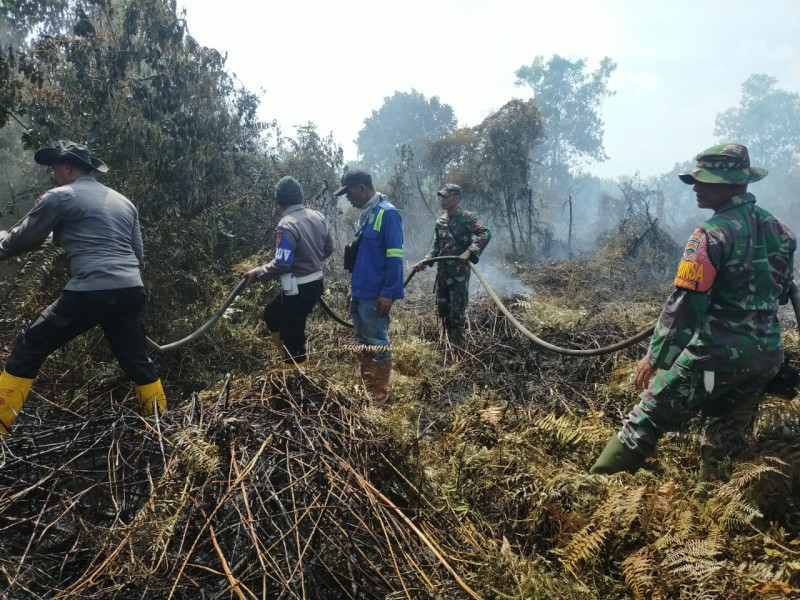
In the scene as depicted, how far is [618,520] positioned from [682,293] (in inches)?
43.0

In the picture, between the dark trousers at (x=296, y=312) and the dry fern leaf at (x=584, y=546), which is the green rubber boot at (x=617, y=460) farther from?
the dark trousers at (x=296, y=312)

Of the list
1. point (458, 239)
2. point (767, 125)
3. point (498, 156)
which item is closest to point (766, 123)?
point (767, 125)

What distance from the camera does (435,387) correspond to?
13.4ft

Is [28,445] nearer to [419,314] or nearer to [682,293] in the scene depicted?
[682,293]

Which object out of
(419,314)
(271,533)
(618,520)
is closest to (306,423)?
(271,533)

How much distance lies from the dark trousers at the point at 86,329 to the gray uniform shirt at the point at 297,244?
1047 mm

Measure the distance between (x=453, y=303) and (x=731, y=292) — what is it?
11.0 feet

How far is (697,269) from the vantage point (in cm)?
222

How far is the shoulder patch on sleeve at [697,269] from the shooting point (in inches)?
87.2

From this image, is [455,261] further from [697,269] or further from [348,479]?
[348,479]

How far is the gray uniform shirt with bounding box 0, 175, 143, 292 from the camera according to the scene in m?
2.77

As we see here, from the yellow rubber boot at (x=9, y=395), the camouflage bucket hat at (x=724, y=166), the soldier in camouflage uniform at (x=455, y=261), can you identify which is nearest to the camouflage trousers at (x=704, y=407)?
the camouflage bucket hat at (x=724, y=166)

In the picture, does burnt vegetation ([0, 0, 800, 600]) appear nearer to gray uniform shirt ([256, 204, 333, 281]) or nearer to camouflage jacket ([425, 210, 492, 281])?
camouflage jacket ([425, 210, 492, 281])

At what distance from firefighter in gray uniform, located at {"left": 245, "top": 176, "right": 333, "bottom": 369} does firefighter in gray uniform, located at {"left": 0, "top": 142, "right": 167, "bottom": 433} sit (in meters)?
1.07
